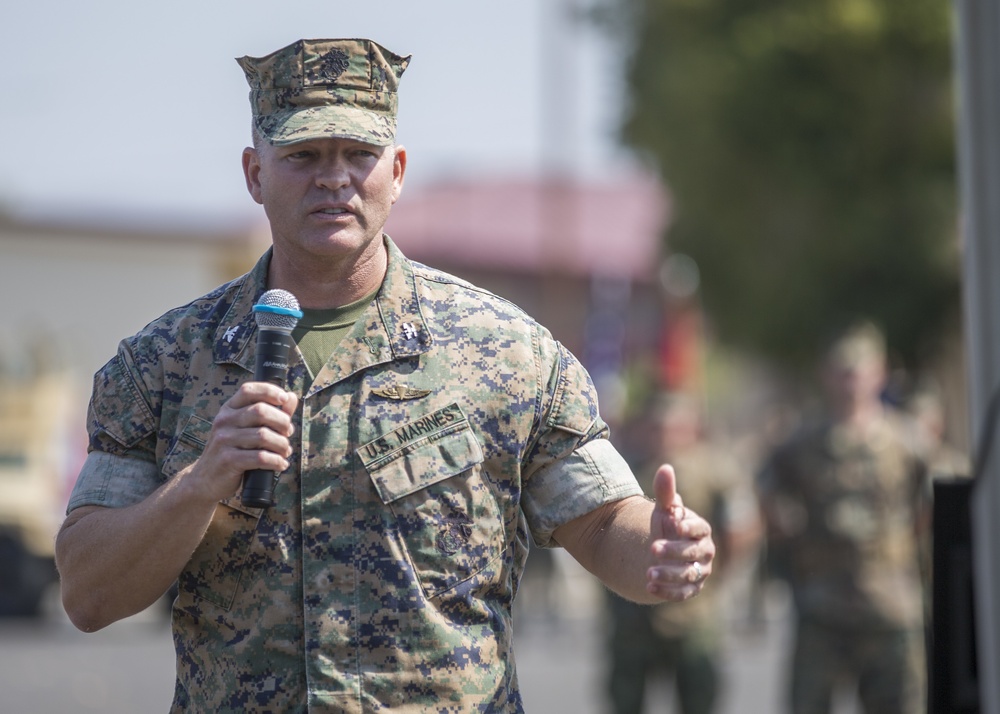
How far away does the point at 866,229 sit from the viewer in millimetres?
21359

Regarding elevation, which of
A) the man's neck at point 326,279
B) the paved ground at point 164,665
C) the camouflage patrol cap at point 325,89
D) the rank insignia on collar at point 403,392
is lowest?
the paved ground at point 164,665

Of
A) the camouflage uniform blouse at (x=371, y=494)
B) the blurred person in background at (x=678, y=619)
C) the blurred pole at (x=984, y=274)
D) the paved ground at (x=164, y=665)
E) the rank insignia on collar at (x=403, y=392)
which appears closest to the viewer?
the camouflage uniform blouse at (x=371, y=494)

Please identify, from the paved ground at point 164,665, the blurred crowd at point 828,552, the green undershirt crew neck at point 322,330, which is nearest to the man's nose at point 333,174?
the green undershirt crew neck at point 322,330

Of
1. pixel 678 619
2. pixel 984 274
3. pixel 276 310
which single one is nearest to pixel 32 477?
pixel 678 619

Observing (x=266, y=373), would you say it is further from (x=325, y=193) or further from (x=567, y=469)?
(x=567, y=469)

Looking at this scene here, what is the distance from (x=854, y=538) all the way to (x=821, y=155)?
14.9 m

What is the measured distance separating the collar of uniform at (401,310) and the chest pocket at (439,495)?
15 cm

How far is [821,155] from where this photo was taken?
71.5ft

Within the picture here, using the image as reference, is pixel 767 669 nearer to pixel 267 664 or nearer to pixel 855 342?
pixel 855 342

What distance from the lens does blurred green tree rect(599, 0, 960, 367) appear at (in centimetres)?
2092

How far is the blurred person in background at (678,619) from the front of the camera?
26.9 ft

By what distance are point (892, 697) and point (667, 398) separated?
7.09ft

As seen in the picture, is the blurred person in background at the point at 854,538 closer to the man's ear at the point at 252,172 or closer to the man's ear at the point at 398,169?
the man's ear at the point at 398,169

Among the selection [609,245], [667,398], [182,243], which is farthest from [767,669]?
[609,245]
